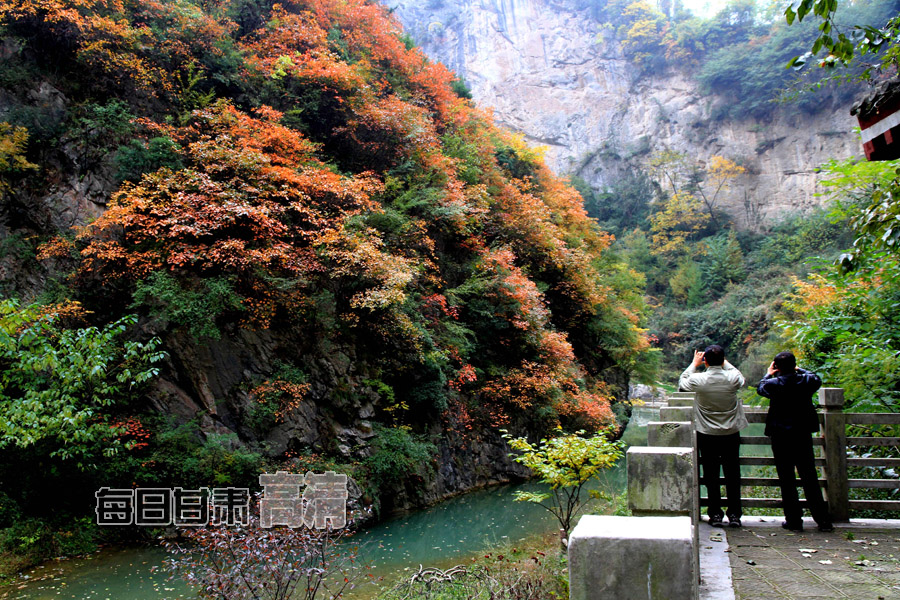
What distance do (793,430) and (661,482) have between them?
8.34 ft

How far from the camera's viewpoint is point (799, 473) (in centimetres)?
441

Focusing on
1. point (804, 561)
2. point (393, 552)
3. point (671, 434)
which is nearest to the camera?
point (671, 434)

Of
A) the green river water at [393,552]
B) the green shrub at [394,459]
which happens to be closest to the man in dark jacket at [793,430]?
the green river water at [393,552]

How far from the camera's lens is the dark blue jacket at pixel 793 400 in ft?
14.3

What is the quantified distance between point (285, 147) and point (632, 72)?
37.0 metres

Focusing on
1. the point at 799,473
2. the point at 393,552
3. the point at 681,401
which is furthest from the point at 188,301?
the point at 799,473

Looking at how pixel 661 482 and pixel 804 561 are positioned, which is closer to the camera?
pixel 661 482

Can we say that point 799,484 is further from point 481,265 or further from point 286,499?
point 481,265

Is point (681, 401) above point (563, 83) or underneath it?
underneath

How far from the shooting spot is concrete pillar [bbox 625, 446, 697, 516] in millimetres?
2615

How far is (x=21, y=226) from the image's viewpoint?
8.47m

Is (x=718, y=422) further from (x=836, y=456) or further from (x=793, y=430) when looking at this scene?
(x=836, y=456)

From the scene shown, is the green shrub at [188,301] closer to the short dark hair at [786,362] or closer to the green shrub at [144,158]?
the green shrub at [144,158]

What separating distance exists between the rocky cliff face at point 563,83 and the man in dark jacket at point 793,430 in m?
34.9
